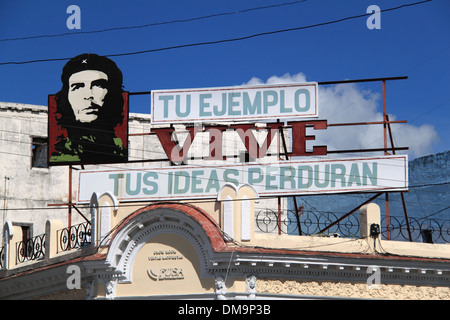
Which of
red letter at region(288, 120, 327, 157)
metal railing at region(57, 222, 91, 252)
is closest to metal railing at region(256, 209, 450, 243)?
red letter at region(288, 120, 327, 157)

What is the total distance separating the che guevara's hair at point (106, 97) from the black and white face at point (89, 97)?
14 cm

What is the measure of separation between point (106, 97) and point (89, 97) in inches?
22.8

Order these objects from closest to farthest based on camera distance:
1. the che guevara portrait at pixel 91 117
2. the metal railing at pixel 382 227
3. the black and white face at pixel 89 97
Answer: the metal railing at pixel 382 227 < the che guevara portrait at pixel 91 117 < the black and white face at pixel 89 97

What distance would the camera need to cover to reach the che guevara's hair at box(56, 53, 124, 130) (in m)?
29.9

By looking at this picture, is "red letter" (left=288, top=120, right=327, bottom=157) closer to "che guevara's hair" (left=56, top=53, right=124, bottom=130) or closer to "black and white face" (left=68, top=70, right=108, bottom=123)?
"che guevara's hair" (left=56, top=53, right=124, bottom=130)

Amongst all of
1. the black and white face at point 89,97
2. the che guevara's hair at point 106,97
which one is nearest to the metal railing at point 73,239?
the che guevara's hair at point 106,97

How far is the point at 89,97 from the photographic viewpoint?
29922mm

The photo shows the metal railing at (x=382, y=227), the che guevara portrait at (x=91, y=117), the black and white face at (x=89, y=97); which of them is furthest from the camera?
the black and white face at (x=89, y=97)

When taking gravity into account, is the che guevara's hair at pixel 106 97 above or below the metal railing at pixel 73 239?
above

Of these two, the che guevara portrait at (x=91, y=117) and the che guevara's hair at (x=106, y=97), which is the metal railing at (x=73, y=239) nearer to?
the che guevara portrait at (x=91, y=117)

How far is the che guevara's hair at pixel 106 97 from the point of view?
98.1 feet
